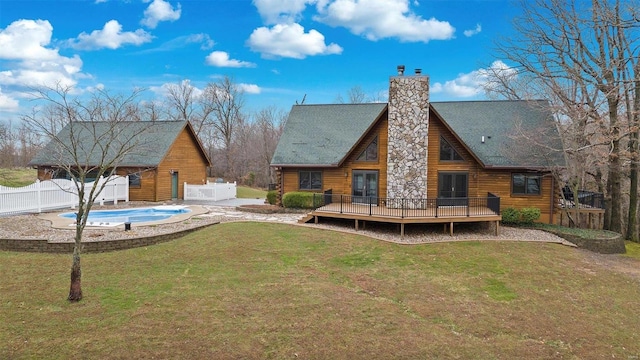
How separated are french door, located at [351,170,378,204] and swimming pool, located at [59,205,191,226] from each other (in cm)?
869

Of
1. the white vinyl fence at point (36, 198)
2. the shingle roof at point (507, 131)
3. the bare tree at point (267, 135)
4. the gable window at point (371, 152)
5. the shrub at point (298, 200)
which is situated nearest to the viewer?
the white vinyl fence at point (36, 198)

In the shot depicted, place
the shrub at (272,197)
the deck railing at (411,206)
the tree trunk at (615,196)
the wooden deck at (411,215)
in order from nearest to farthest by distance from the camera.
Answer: the wooden deck at (411,215), the deck railing at (411,206), the tree trunk at (615,196), the shrub at (272,197)

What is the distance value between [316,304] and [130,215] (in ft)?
45.8

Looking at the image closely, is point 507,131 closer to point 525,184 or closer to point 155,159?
point 525,184

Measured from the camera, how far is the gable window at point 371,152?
1844cm

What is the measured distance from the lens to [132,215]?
18.9 metres

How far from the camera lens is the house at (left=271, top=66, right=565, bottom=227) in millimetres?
16797

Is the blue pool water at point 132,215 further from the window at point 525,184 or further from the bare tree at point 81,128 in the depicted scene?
the window at point 525,184

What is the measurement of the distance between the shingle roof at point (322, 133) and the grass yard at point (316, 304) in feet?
24.6

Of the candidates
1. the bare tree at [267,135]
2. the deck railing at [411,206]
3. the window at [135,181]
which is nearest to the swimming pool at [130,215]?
the window at [135,181]

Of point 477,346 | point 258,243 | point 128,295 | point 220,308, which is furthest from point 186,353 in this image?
point 258,243

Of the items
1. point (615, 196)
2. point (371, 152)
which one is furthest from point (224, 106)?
point (615, 196)

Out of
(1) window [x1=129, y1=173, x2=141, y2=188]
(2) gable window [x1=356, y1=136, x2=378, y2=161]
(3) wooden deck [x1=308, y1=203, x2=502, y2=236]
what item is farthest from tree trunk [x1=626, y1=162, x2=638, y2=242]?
(1) window [x1=129, y1=173, x2=141, y2=188]

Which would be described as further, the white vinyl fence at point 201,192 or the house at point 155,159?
the white vinyl fence at point 201,192
